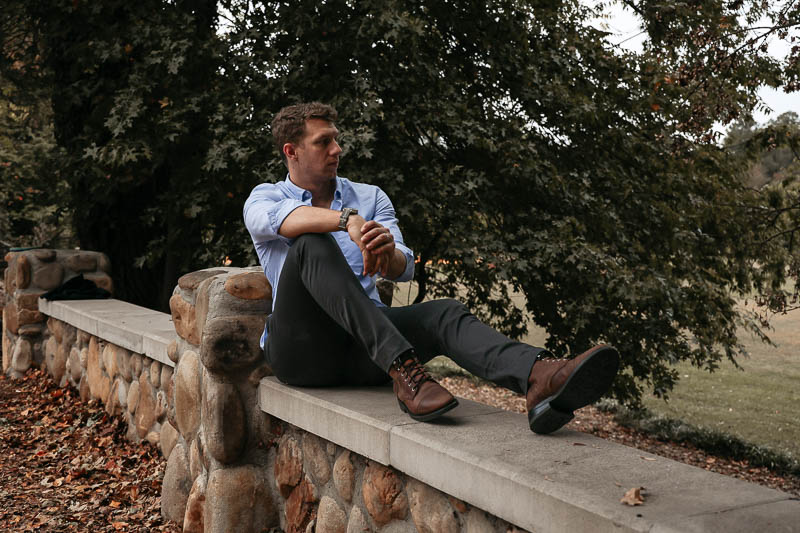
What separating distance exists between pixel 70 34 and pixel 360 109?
3.12m

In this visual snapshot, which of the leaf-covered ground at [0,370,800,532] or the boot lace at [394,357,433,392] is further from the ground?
the boot lace at [394,357,433,392]

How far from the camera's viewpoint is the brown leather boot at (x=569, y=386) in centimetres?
222

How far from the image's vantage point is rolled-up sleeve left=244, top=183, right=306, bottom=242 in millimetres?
2875

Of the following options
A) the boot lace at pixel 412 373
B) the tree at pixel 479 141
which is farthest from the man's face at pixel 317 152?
the tree at pixel 479 141

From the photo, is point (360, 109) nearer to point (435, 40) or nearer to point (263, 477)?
point (435, 40)

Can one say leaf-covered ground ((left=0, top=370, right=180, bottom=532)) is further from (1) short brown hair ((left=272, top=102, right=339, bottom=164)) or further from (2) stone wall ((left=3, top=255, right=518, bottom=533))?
(1) short brown hair ((left=272, top=102, right=339, bottom=164))

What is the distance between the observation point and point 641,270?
6.09 metres

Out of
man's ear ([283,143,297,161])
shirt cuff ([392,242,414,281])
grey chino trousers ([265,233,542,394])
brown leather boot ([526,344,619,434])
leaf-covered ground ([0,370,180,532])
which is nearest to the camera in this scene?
brown leather boot ([526,344,619,434])

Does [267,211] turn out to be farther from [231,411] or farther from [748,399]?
[748,399]

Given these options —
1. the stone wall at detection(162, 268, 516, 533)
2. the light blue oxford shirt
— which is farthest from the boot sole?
the light blue oxford shirt

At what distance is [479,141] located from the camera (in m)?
5.87

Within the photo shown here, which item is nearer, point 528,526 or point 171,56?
point 528,526

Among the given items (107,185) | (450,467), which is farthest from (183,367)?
(107,185)

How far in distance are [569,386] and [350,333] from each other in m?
0.82
